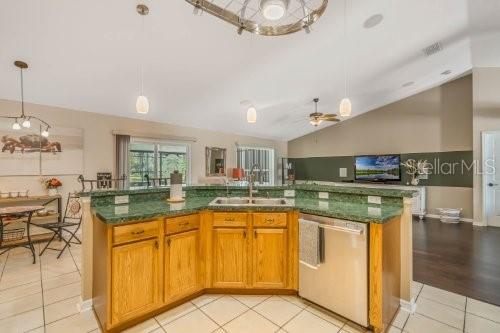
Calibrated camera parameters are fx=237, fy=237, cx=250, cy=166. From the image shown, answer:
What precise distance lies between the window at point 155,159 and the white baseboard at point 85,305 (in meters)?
3.18

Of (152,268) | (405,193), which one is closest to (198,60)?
(152,268)

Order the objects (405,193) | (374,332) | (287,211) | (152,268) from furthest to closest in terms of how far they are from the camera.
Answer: (287,211) → (405,193) → (152,268) → (374,332)

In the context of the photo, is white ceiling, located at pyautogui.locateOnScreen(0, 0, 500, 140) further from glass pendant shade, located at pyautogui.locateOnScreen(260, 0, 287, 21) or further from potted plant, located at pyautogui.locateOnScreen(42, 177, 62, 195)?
glass pendant shade, located at pyautogui.locateOnScreen(260, 0, 287, 21)

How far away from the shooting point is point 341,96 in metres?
5.49

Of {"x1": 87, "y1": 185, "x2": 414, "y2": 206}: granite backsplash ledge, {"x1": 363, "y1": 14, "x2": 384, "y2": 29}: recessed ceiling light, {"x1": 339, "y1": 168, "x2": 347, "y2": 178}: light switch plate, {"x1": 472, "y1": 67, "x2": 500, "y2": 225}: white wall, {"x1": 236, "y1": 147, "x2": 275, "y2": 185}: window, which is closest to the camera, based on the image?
{"x1": 87, "y1": 185, "x2": 414, "y2": 206}: granite backsplash ledge

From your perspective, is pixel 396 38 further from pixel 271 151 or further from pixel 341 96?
pixel 271 151

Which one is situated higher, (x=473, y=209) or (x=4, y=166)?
(x=4, y=166)

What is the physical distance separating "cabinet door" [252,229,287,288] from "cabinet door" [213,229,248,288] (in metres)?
0.10

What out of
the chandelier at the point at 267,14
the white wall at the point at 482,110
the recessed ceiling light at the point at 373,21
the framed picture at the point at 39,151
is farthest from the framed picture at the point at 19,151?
the white wall at the point at 482,110

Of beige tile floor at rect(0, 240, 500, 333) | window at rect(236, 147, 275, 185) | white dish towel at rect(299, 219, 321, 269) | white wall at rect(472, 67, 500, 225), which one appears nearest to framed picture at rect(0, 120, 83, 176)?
beige tile floor at rect(0, 240, 500, 333)

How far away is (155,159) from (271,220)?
4.06 m

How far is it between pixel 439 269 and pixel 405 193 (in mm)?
1641

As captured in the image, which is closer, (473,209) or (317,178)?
(473,209)

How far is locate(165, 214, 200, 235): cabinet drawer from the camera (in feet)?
6.64
